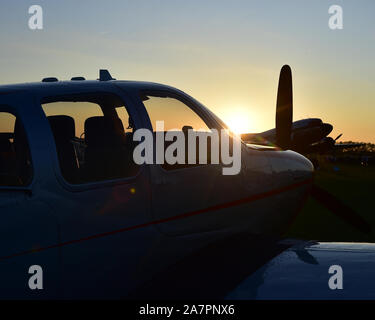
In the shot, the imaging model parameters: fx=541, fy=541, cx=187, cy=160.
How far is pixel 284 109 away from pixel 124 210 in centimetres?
689

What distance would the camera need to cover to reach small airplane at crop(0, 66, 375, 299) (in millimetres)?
3289

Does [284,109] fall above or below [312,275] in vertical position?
above

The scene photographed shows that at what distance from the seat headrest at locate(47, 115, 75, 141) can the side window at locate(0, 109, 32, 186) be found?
10.9 inches

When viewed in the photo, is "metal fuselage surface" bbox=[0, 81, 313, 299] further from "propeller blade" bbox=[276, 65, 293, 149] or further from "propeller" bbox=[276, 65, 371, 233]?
"propeller blade" bbox=[276, 65, 293, 149]

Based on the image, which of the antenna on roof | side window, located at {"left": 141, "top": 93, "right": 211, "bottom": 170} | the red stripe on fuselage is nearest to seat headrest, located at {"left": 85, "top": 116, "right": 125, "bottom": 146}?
side window, located at {"left": 141, "top": 93, "right": 211, "bottom": 170}

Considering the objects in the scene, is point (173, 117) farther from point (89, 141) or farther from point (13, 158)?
point (13, 158)

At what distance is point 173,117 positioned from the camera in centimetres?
496

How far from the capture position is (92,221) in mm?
3564

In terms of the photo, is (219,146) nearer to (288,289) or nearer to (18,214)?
(288,289)

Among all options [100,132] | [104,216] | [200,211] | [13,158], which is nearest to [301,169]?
[200,211]

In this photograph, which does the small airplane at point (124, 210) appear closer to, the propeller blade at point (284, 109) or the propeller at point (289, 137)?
the propeller at point (289, 137)

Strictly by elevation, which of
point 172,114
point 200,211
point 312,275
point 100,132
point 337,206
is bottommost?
point 337,206
